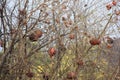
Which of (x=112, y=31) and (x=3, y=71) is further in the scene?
(x=112, y=31)

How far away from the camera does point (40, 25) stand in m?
3.59

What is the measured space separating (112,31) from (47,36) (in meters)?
1.54

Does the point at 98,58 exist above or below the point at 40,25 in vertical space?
below

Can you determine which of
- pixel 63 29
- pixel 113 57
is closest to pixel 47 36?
pixel 63 29

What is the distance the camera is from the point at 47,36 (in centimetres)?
351

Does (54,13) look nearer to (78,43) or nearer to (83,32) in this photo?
(83,32)

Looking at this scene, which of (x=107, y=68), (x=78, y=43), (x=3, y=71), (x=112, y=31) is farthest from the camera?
(x=107, y=68)

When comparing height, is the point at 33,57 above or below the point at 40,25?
below

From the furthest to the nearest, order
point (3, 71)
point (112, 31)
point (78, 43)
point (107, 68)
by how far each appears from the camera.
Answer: point (107, 68)
point (112, 31)
point (78, 43)
point (3, 71)

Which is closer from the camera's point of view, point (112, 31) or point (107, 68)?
point (112, 31)

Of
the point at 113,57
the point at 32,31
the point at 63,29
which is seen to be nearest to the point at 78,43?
the point at 63,29

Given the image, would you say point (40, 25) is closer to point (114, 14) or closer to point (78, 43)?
point (78, 43)

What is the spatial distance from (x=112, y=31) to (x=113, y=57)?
1.33m

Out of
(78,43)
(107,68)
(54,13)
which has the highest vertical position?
(54,13)
